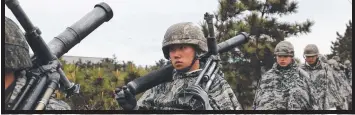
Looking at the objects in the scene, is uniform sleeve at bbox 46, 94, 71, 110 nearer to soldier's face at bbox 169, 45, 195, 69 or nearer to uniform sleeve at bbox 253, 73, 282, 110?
soldier's face at bbox 169, 45, 195, 69

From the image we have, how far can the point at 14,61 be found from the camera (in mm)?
3928

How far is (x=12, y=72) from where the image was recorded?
13.6ft

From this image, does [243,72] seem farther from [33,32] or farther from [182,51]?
[33,32]

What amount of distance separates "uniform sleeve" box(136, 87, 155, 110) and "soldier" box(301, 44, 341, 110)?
1663 millimetres

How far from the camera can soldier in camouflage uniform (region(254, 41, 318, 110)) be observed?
19.3ft

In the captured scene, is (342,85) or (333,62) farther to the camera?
(333,62)

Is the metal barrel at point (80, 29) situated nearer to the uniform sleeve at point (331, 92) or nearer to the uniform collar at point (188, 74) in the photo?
the uniform collar at point (188, 74)

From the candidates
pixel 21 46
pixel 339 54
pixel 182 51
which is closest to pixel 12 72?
pixel 21 46

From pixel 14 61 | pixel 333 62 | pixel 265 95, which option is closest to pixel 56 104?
pixel 14 61

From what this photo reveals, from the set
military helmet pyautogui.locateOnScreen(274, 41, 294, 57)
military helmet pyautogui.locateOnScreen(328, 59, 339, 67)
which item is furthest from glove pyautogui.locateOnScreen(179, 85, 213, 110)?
military helmet pyautogui.locateOnScreen(328, 59, 339, 67)

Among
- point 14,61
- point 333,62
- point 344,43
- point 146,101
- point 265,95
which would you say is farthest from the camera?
point 333,62

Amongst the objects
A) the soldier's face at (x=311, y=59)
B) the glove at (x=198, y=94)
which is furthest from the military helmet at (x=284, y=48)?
the glove at (x=198, y=94)

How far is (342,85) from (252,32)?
1.42m

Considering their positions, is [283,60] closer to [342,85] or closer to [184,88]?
[342,85]
